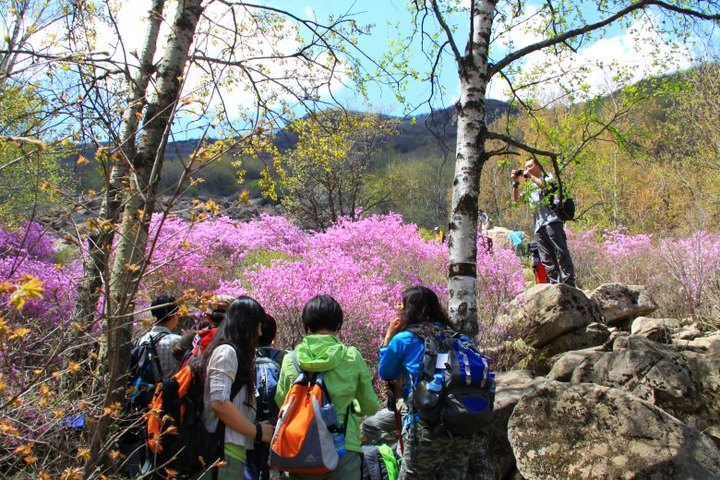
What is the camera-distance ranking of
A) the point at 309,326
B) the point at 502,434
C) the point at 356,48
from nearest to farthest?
the point at 309,326, the point at 502,434, the point at 356,48

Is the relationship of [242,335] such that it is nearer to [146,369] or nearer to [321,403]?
[321,403]

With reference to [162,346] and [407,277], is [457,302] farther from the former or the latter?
[407,277]

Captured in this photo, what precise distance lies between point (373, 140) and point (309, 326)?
19500 millimetres

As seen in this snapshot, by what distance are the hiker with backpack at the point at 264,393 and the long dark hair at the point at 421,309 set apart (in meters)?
0.84

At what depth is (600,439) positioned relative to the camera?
3293mm

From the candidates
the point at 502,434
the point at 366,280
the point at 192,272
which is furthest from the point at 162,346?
the point at 192,272

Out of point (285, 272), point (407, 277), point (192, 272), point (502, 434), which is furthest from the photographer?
point (192, 272)

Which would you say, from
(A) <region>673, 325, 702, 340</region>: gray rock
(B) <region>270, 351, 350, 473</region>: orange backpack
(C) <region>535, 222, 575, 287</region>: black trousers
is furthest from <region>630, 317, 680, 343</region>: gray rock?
(B) <region>270, 351, 350, 473</region>: orange backpack

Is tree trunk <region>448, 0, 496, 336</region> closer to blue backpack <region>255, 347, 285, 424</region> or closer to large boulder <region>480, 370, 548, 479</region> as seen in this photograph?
large boulder <region>480, 370, 548, 479</region>

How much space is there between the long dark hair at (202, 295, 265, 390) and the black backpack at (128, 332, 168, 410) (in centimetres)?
74

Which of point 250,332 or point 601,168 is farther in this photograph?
point 601,168

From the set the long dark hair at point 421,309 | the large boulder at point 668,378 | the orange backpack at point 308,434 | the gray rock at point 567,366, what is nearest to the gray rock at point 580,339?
the gray rock at point 567,366

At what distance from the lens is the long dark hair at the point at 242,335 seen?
2.72m

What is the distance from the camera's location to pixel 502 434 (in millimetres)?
3932
